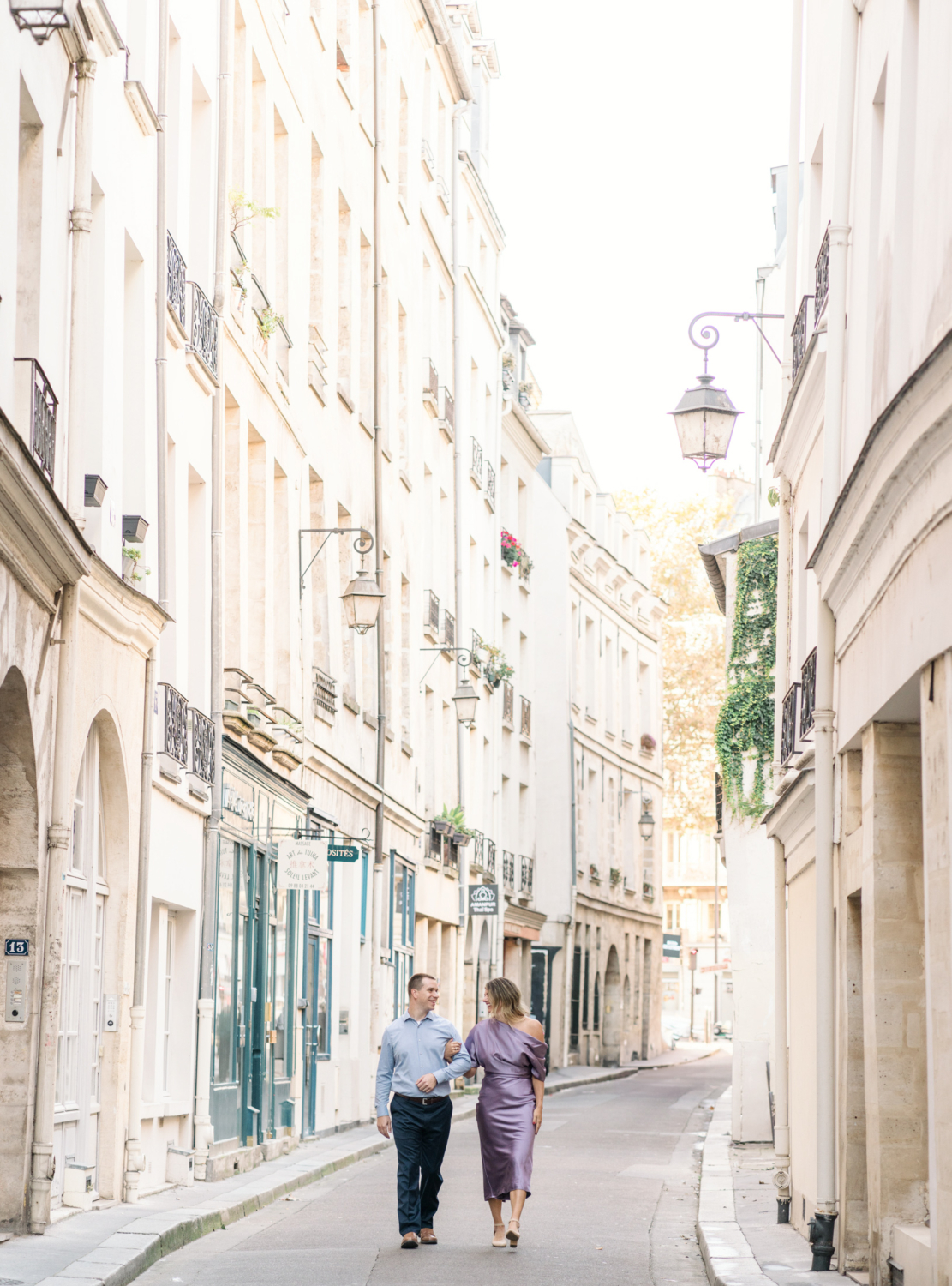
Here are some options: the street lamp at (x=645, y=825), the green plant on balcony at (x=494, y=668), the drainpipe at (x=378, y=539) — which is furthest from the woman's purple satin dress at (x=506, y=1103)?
the street lamp at (x=645, y=825)

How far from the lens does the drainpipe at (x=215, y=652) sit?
15.8m

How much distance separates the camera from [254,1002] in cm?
1836

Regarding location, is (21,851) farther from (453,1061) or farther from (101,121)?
(101,121)

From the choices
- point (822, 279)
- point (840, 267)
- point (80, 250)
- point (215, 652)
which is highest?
point (822, 279)

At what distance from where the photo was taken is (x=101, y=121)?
13.0 m

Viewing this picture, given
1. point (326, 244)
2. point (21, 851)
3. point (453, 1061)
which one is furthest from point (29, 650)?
point (326, 244)

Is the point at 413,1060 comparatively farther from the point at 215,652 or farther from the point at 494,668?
the point at 494,668

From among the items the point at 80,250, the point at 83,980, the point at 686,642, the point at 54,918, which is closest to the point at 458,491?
the point at 83,980

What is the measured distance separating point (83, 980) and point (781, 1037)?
5.48m

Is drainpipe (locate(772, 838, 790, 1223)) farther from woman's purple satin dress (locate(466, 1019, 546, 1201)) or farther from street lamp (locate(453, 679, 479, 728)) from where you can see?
street lamp (locate(453, 679, 479, 728))

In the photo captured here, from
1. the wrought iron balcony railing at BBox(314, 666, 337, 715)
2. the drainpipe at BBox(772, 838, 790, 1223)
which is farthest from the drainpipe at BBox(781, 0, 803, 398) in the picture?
the wrought iron balcony railing at BBox(314, 666, 337, 715)

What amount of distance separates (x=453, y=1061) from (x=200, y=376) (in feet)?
21.9

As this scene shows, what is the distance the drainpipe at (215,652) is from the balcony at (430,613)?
527 inches

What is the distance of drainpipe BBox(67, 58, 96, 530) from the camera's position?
12.0 metres
